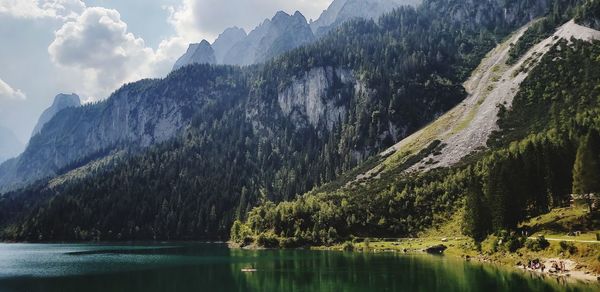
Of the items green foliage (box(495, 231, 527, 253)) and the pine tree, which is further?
green foliage (box(495, 231, 527, 253))

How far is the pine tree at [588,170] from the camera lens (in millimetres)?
92844

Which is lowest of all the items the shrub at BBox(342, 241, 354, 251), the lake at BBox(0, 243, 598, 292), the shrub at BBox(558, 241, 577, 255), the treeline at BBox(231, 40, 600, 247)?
the lake at BBox(0, 243, 598, 292)

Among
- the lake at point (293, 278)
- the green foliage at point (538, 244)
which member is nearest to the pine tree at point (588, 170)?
the green foliage at point (538, 244)

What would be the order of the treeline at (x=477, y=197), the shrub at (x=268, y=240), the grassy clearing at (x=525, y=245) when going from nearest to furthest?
1. the grassy clearing at (x=525, y=245)
2. the treeline at (x=477, y=197)
3. the shrub at (x=268, y=240)

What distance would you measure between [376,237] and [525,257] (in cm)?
9005

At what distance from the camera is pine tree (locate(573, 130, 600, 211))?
92.8 meters

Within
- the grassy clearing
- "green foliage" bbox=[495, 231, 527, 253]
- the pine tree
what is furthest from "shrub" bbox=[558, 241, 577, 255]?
→ the pine tree

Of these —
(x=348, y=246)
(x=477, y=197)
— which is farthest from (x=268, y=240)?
(x=477, y=197)

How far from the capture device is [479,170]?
584 ft

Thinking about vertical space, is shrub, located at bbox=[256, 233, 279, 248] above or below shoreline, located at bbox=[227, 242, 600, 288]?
above

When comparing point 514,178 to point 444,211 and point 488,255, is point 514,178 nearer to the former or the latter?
point 488,255

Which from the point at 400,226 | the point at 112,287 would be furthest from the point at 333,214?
the point at 112,287

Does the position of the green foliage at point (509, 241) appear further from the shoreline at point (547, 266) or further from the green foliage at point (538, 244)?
the green foliage at point (538, 244)

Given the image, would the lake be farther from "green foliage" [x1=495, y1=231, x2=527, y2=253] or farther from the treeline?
the treeline
